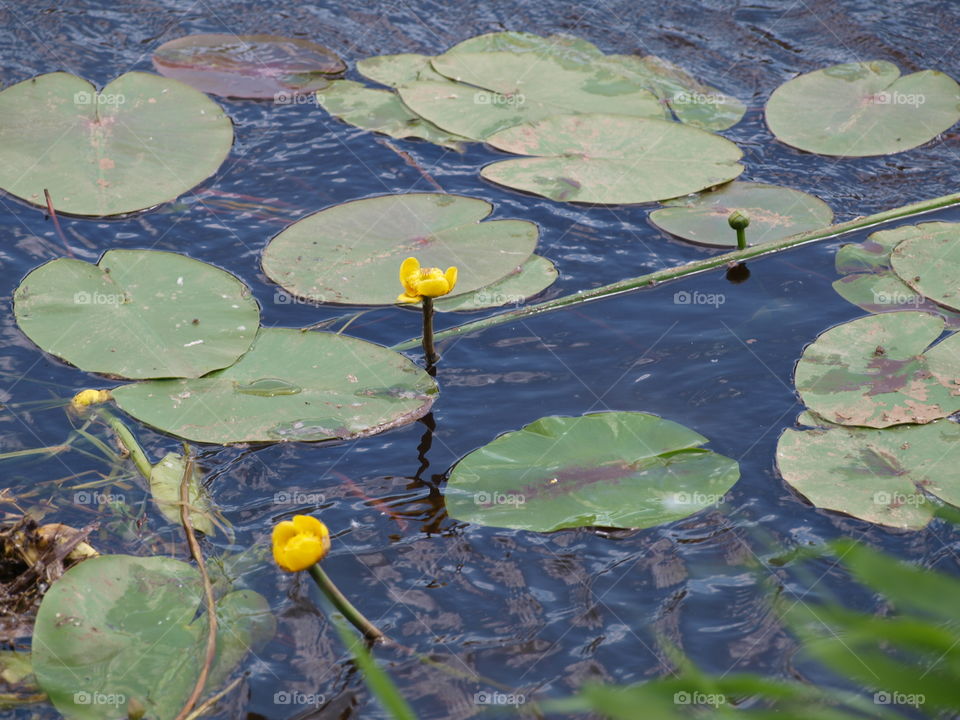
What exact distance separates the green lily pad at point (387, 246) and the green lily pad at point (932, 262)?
4.56 feet

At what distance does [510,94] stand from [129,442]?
2594mm

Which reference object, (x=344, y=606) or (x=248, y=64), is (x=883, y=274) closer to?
(x=344, y=606)

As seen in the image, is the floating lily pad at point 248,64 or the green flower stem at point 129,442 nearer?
the green flower stem at point 129,442

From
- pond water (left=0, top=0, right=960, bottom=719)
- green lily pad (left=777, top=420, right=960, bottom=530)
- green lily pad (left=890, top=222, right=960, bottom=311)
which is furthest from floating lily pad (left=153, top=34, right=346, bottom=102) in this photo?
green lily pad (left=777, top=420, right=960, bottom=530)

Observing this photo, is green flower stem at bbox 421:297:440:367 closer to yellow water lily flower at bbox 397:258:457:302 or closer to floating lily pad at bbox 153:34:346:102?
yellow water lily flower at bbox 397:258:457:302

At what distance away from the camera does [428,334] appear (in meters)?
3.01

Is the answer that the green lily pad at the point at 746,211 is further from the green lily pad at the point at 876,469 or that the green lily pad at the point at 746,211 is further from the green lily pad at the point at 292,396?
the green lily pad at the point at 292,396

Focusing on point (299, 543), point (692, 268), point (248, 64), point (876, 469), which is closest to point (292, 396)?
point (299, 543)

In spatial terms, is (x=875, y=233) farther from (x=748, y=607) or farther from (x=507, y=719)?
(x=507, y=719)

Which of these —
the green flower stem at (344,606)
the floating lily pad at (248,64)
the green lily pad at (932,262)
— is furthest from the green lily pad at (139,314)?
the green lily pad at (932,262)

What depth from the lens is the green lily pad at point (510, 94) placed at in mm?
4414

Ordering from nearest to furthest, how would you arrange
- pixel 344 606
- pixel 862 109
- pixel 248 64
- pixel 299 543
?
pixel 299 543
pixel 344 606
pixel 862 109
pixel 248 64

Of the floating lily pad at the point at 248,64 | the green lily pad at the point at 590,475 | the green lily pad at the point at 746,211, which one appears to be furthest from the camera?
the floating lily pad at the point at 248,64

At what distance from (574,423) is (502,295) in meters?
0.75
